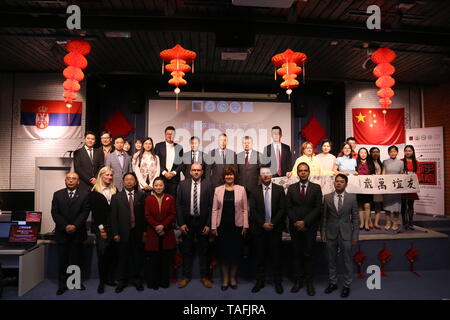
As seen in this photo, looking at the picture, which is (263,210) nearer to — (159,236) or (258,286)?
(258,286)

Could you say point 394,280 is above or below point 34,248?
below

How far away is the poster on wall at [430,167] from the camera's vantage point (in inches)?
245

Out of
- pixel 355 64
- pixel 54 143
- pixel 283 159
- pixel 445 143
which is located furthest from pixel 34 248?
pixel 445 143

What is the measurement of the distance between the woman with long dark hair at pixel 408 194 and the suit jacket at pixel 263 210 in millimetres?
2582

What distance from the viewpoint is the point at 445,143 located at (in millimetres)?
6762

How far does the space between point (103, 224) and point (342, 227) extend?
296cm

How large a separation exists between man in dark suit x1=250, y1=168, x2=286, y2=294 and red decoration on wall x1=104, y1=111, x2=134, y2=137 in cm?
466

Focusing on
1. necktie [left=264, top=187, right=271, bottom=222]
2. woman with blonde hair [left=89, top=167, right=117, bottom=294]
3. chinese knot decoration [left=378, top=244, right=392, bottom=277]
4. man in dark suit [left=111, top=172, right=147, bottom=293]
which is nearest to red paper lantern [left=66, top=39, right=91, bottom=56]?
woman with blonde hair [left=89, top=167, right=117, bottom=294]

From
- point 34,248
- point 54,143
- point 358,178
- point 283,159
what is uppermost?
point 54,143

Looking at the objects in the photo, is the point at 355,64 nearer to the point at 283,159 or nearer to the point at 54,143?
the point at 283,159

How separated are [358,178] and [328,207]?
3.91ft

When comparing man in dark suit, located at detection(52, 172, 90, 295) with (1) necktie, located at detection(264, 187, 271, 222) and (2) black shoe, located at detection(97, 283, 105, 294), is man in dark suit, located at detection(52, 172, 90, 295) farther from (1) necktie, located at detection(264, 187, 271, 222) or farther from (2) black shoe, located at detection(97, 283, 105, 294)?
(1) necktie, located at detection(264, 187, 271, 222)

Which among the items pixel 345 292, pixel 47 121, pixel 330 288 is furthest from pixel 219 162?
pixel 47 121

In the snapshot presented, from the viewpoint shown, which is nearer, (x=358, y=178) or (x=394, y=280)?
(x=394, y=280)
